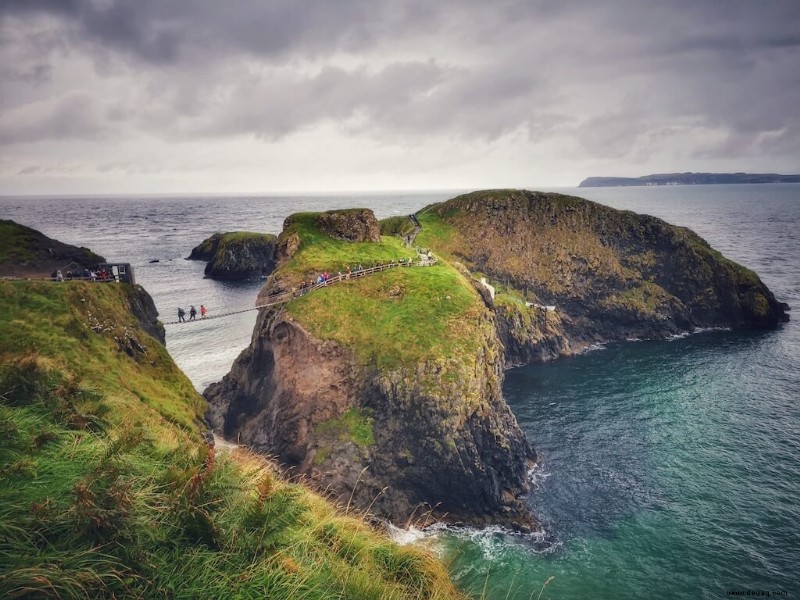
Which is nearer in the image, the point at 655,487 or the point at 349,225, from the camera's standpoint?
the point at 655,487

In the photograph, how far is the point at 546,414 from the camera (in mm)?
55375

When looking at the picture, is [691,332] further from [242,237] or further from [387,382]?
[242,237]

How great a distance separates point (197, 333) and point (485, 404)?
2095 inches

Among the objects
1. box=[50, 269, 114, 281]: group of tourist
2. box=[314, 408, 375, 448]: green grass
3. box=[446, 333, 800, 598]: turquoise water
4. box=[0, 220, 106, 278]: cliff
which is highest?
box=[0, 220, 106, 278]: cliff

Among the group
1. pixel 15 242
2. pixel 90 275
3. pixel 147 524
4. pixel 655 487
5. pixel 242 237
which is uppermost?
pixel 242 237

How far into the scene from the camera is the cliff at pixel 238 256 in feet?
396

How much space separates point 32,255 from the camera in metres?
53.9

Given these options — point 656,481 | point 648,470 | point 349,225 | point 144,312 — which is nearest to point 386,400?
point 144,312

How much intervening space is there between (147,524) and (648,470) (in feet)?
154

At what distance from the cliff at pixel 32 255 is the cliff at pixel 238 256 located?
58647 mm

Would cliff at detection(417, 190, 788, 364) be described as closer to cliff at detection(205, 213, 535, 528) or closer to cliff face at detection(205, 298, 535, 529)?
cliff at detection(205, 213, 535, 528)

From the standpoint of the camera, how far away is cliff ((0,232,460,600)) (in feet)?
22.3

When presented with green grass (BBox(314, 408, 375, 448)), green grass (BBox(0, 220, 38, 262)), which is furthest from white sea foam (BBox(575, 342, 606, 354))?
green grass (BBox(0, 220, 38, 262))

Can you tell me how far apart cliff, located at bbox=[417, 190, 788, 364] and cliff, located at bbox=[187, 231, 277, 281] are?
52.7 meters
